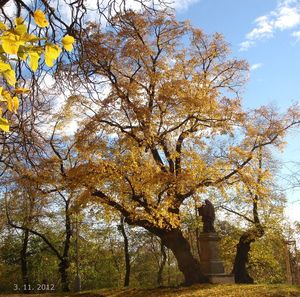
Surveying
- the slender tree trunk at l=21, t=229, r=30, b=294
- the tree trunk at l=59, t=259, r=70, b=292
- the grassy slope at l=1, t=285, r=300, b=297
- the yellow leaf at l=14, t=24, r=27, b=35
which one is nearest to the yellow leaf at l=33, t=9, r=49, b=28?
the yellow leaf at l=14, t=24, r=27, b=35

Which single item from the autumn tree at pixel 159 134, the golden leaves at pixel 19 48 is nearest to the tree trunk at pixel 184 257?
the autumn tree at pixel 159 134

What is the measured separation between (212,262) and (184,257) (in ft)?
3.50

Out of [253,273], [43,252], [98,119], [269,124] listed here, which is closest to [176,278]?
[253,273]

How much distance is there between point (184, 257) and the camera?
1563 centimetres

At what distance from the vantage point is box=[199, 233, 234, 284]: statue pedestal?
15.2 meters

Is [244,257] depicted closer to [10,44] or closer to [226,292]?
[226,292]

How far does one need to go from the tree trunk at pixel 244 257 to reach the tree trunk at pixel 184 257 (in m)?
3.85

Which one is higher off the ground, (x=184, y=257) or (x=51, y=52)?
(x=51, y=52)

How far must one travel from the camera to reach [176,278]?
31.6m

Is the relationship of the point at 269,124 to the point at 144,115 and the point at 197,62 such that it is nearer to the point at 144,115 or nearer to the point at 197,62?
the point at 197,62

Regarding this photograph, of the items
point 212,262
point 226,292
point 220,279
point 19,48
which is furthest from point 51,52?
point 212,262

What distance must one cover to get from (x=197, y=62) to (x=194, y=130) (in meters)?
2.99

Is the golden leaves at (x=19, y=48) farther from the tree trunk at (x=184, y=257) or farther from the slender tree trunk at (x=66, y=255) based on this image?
the slender tree trunk at (x=66, y=255)

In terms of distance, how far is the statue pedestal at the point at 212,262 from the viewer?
49.9ft
